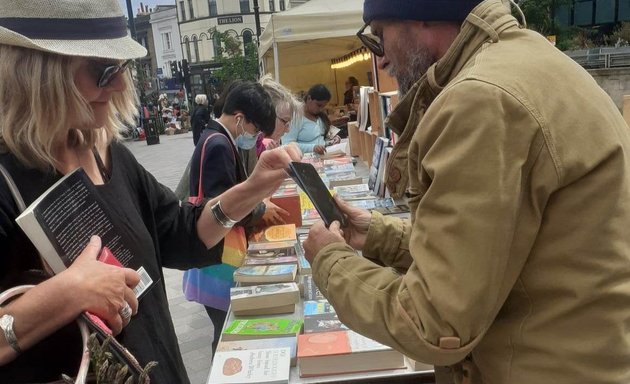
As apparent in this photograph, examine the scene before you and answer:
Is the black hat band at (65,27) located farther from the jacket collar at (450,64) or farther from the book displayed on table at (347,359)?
the book displayed on table at (347,359)

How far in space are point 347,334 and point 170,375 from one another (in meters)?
0.64

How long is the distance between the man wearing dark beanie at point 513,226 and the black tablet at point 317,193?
0.45 m

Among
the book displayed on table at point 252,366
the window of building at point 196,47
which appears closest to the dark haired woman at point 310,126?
the book displayed on table at point 252,366

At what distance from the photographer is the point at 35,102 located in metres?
1.19

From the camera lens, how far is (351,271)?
1146mm

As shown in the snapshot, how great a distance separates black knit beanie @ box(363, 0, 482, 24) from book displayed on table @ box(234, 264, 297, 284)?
4.52 ft

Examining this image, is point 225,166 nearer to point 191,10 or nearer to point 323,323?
point 323,323

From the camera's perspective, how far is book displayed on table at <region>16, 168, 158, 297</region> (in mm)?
1045

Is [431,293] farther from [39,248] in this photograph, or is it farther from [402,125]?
[39,248]

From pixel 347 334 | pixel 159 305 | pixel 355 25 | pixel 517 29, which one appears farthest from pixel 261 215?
pixel 355 25

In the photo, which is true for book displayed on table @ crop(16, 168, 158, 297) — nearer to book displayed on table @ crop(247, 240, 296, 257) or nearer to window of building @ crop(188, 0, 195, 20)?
book displayed on table @ crop(247, 240, 296, 257)

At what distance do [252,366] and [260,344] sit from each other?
15cm

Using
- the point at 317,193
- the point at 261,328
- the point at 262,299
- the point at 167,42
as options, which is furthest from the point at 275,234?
the point at 167,42

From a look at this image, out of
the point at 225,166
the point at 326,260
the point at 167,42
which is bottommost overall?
the point at 225,166
